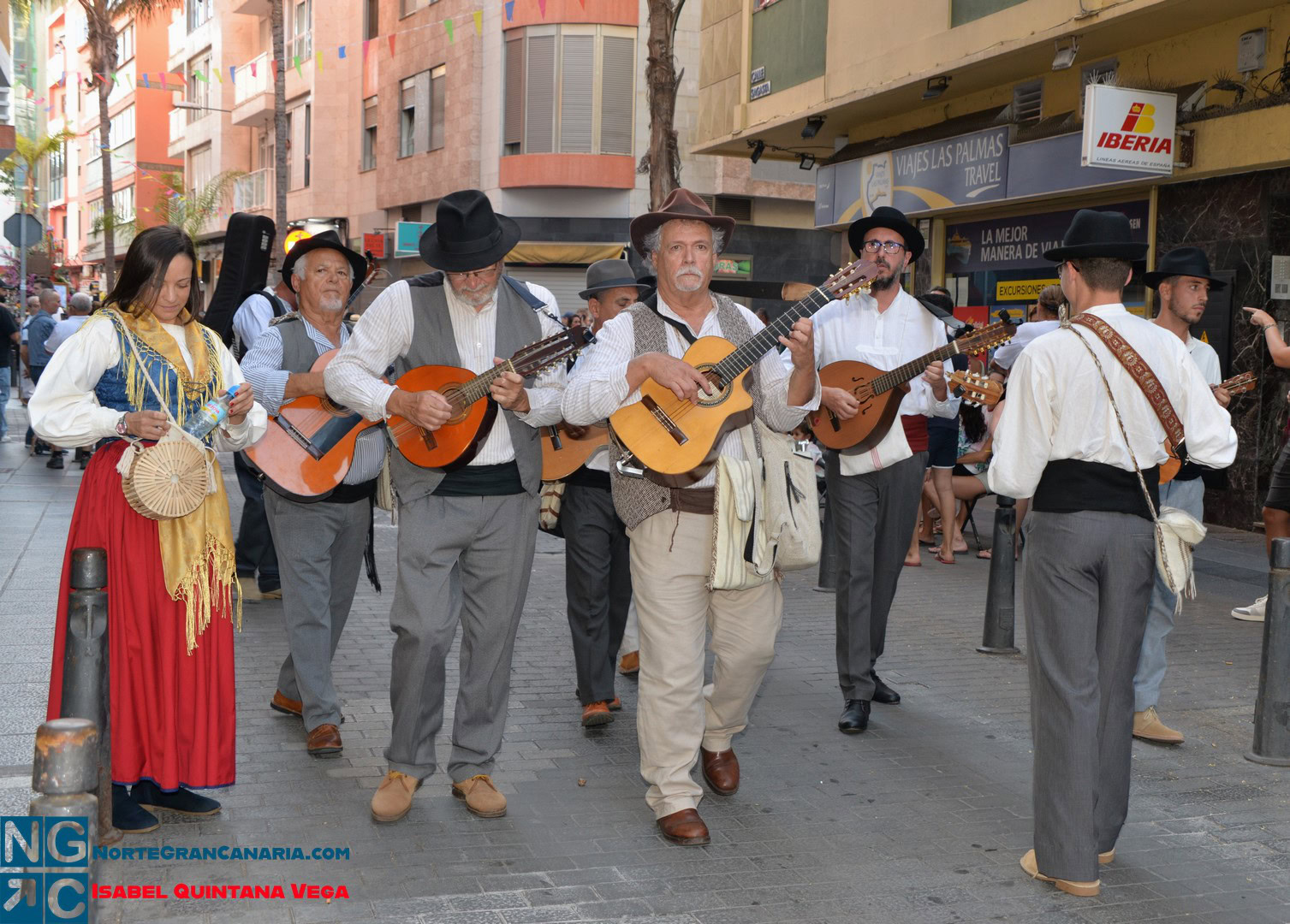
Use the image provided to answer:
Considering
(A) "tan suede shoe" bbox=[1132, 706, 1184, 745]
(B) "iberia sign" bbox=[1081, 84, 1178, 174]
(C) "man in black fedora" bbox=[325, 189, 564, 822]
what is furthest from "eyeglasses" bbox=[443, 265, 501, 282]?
(B) "iberia sign" bbox=[1081, 84, 1178, 174]

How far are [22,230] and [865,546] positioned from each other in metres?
20.5

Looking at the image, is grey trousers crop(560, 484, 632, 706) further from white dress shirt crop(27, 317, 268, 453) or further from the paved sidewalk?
white dress shirt crop(27, 317, 268, 453)

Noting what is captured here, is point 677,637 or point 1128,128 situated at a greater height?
point 1128,128

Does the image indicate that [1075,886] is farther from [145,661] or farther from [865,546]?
[145,661]

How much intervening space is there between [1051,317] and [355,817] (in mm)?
8455

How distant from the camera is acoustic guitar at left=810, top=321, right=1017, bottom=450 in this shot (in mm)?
6359

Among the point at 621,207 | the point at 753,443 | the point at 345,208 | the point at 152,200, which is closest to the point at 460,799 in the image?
the point at 753,443

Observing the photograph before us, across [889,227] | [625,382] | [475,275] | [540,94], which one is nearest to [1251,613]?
[889,227]

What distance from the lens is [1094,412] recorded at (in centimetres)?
441

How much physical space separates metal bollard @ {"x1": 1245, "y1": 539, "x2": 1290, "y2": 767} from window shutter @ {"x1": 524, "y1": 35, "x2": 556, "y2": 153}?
2583 centimetres

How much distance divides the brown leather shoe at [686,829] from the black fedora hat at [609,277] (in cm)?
315

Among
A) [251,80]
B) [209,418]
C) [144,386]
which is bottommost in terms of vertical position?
[209,418]

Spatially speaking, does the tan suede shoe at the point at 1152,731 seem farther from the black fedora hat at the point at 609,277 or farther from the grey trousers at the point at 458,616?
the black fedora hat at the point at 609,277

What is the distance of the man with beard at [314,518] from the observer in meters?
5.77
